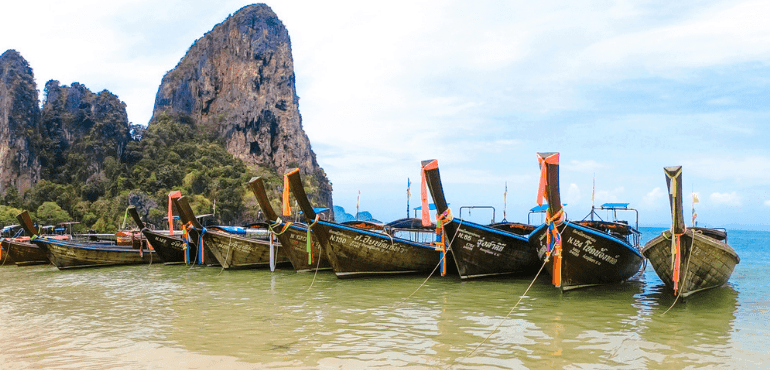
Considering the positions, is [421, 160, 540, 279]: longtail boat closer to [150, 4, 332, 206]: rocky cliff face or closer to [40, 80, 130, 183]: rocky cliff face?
[40, 80, 130, 183]: rocky cliff face

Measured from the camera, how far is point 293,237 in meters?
18.1

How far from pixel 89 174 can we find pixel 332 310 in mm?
70421

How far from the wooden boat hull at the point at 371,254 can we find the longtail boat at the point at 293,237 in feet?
3.31

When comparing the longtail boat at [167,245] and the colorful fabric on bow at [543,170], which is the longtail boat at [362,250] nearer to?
the colorful fabric on bow at [543,170]

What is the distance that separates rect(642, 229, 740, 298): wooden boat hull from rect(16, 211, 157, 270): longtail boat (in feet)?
68.8

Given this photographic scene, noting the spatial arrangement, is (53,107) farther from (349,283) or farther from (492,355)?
(492,355)

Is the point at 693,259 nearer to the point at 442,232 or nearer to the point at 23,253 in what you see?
the point at 442,232

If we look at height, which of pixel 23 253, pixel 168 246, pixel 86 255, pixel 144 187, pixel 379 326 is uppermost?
pixel 144 187

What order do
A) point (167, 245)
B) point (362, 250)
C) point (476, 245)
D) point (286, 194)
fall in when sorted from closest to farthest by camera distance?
point (476, 245) < point (286, 194) < point (362, 250) < point (167, 245)

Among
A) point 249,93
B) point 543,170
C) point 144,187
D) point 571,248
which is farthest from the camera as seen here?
point 249,93

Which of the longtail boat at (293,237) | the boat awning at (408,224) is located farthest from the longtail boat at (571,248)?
the longtail boat at (293,237)

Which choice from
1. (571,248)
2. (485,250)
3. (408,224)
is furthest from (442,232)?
(408,224)

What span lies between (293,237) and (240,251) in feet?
11.6

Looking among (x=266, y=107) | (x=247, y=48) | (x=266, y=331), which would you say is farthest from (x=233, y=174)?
(x=266, y=331)
